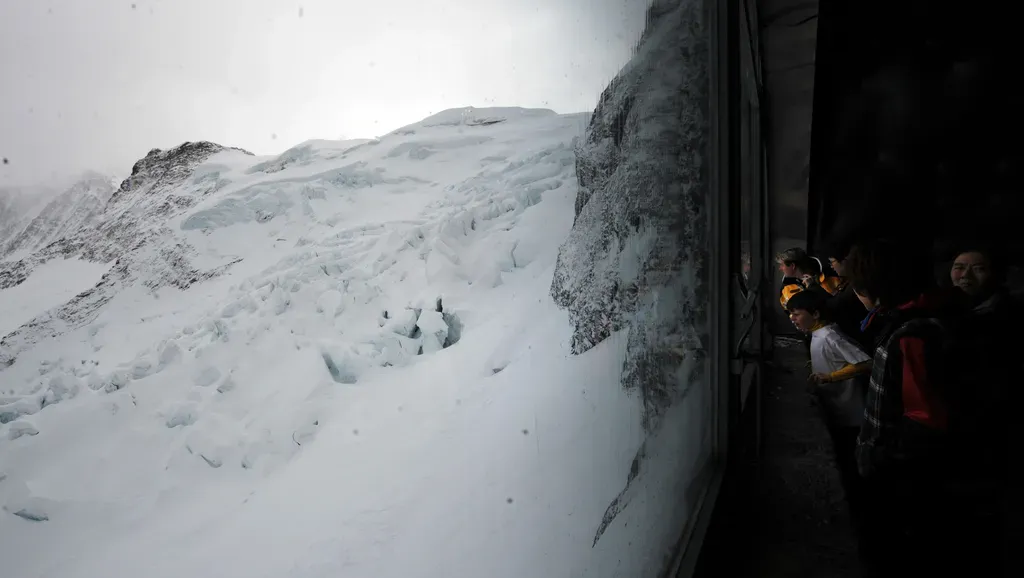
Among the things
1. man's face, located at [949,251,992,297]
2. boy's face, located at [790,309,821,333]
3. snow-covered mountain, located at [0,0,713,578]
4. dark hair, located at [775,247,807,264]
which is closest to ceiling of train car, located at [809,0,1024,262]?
dark hair, located at [775,247,807,264]

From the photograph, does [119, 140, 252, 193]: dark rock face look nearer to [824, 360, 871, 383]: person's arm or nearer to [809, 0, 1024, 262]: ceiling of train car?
[824, 360, 871, 383]: person's arm

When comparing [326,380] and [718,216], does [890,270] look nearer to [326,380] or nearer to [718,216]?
[718,216]

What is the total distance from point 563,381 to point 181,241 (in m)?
0.48

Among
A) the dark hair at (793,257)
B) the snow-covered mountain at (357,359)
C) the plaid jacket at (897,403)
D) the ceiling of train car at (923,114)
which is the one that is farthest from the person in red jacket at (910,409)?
the ceiling of train car at (923,114)

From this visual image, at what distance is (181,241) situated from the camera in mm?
531

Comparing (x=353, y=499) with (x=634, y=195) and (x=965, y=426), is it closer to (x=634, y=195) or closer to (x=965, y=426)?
(x=634, y=195)

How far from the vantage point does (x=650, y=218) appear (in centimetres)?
95

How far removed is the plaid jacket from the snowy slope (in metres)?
0.54

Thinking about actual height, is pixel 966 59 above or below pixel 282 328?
above

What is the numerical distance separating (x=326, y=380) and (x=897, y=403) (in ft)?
3.54

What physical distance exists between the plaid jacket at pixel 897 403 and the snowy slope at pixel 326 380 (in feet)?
1.78

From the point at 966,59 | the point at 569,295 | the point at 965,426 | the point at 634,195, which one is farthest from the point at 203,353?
the point at 966,59

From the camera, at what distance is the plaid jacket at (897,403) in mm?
923

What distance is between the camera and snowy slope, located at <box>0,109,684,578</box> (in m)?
0.36
